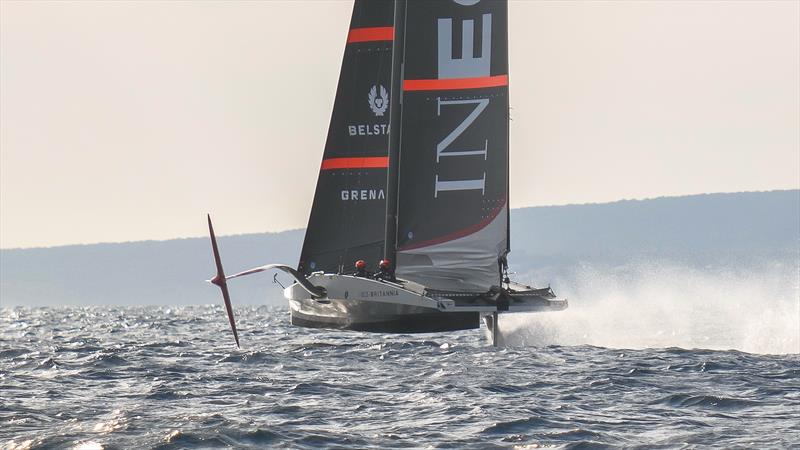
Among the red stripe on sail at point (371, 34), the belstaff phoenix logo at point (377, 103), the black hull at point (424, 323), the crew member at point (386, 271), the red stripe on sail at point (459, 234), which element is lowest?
the black hull at point (424, 323)

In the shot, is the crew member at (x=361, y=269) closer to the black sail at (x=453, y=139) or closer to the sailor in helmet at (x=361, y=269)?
the sailor in helmet at (x=361, y=269)

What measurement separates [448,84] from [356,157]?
16.5 feet

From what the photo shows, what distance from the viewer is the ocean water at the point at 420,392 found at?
760 inches

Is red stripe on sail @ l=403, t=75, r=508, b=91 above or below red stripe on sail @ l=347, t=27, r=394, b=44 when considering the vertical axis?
below

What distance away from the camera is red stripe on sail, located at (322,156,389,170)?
123 feet

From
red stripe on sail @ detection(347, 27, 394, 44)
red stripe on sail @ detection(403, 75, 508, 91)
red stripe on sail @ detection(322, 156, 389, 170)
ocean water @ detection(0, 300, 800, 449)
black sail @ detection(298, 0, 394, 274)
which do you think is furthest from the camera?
red stripe on sail @ detection(322, 156, 389, 170)

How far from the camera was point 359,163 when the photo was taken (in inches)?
1480

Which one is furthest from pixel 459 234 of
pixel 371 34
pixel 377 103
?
pixel 371 34

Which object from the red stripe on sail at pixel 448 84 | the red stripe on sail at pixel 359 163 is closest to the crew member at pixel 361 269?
the red stripe on sail at pixel 448 84

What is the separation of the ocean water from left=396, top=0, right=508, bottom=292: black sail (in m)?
2.60

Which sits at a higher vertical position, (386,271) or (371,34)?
(371,34)

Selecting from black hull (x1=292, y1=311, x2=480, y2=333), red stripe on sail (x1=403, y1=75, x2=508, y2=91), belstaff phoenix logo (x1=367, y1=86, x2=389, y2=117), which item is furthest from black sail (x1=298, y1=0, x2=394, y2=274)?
black hull (x1=292, y1=311, x2=480, y2=333)

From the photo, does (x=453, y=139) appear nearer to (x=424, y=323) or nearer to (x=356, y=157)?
(x=424, y=323)

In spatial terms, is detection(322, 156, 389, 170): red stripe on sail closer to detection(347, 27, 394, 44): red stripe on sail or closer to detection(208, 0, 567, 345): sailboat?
detection(208, 0, 567, 345): sailboat
